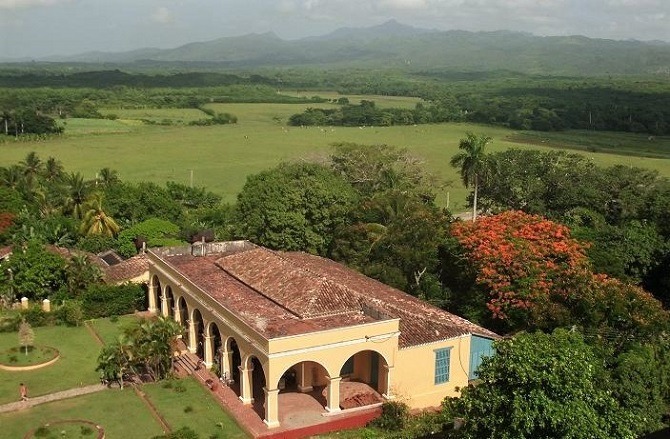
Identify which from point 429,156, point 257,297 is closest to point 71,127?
point 429,156

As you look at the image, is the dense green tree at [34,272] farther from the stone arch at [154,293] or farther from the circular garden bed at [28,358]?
the circular garden bed at [28,358]

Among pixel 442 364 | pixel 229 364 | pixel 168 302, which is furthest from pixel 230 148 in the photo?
pixel 442 364

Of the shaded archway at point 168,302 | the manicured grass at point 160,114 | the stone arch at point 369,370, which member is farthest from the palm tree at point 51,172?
the manicured grass at point 160,114

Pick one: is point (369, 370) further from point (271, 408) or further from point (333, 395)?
point (271, 408)

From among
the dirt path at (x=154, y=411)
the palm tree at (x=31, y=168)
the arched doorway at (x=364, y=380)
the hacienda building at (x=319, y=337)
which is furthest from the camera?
the palm tree at (x=31, y=168)

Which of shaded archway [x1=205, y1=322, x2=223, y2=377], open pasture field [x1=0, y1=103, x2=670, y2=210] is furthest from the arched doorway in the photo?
open pasture field [x1=0, y1=103, x2=670, y2=210]

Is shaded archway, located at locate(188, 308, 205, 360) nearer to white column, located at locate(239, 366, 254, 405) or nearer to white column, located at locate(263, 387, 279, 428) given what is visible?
white column, located at locate(239, 366, 254, 405)
